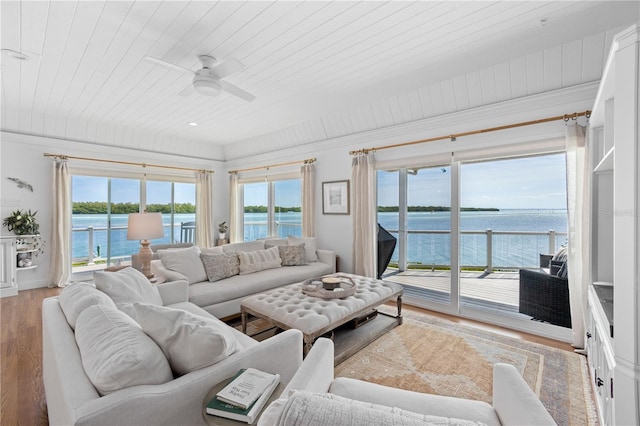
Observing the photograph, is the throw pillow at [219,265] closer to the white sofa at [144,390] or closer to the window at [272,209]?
the white sofa at [144,390]

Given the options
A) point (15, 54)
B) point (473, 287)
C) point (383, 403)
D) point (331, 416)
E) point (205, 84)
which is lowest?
point (473, 287)

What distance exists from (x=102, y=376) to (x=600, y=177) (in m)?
3.16

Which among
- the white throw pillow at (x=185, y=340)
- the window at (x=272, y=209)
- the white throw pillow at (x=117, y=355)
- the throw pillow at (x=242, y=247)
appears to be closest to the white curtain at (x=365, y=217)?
the throw pillow at (x=242, y=247)

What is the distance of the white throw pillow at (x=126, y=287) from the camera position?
2.00 m

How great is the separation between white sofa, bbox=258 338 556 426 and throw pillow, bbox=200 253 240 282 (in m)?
2.47

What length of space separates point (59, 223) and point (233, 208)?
3055 millimetres

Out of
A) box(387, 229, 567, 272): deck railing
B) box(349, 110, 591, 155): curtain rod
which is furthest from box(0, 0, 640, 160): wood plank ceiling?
box(387, 229, 567, 272): deck railing

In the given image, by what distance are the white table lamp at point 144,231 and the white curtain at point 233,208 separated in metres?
3.39

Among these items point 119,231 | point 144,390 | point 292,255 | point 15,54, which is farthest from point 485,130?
point 119,231

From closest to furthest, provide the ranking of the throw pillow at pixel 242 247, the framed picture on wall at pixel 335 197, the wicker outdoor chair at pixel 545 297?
the wicker outdoor chair at pixel 545 297, the throw pillow at pixel 242 247, the framed picture on wall at pixel 335 197

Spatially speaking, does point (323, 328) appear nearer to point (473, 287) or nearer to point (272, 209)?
point (473, 287)

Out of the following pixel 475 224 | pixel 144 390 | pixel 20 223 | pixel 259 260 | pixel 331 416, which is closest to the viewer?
pixel 331 416

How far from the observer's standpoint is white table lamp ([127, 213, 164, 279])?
10.4 feet

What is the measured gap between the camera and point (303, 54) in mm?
2686
